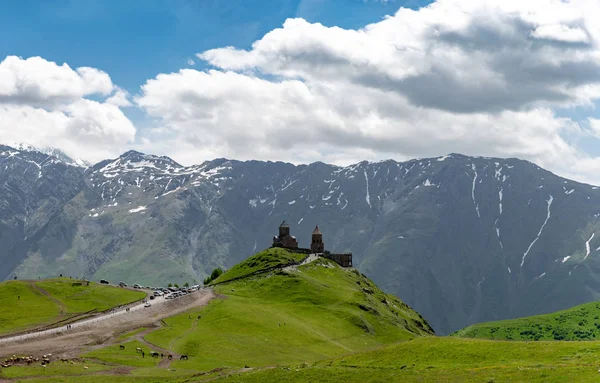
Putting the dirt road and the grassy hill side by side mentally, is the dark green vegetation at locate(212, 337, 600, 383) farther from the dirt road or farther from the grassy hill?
the grassy hill

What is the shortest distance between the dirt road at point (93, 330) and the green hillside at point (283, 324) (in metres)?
6.51

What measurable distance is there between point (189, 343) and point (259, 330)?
21.2 m

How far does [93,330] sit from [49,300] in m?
43.7

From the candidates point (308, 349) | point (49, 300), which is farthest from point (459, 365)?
point (49, 300)

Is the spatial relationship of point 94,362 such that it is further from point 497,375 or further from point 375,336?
point 375,336

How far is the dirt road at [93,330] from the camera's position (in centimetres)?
10094

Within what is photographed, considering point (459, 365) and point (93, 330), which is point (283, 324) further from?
point (459, 365)

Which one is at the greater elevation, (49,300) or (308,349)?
(49,300)

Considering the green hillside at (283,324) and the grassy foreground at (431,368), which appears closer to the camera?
the grassy foreground at (431,368)

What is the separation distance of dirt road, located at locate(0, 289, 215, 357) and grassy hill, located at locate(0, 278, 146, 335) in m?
11.7

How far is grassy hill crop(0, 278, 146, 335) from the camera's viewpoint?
445ft

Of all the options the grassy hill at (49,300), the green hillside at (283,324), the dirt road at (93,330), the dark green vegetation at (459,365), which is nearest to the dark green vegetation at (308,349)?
the dark green vegetation at (459,365)

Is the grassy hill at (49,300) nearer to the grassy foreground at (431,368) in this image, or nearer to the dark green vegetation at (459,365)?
the grassy foreground at (431,368)

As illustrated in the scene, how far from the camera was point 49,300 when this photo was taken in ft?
514
